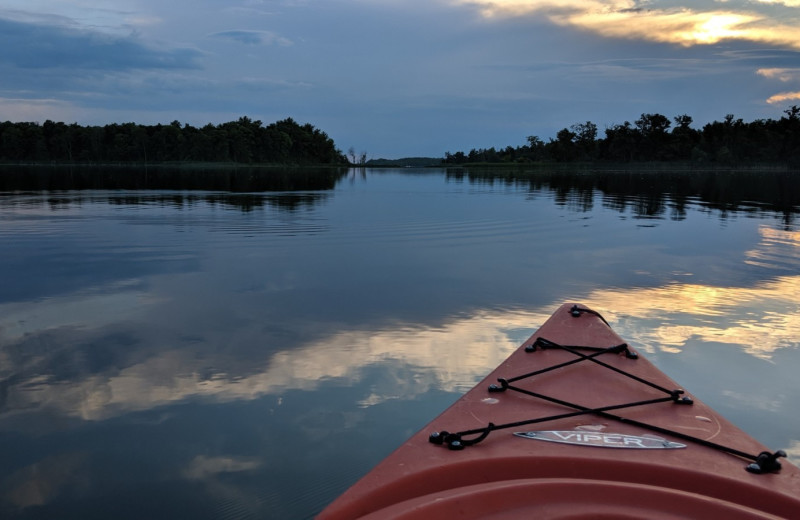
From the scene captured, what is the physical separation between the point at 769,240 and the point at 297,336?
13.0 meters

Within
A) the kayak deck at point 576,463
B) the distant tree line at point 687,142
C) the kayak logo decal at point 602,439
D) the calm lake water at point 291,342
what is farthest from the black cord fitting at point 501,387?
the distant tree line at point 687,142

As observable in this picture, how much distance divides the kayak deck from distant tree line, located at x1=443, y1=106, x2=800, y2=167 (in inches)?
4275

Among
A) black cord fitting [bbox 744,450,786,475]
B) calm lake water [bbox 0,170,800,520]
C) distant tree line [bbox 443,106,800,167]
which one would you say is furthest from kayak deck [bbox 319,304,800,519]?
distant tree line [bbox 443,106,800,167]

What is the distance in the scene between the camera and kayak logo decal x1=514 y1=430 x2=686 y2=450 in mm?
2978

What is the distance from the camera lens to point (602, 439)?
10.0 feet

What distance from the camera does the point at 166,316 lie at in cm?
718

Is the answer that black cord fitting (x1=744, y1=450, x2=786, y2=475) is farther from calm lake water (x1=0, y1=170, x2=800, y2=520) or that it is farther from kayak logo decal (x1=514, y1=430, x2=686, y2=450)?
calm lake water (x1=0, y1=170, x2=800, y2=520)

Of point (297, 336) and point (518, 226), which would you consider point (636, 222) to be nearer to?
point (518, 226)

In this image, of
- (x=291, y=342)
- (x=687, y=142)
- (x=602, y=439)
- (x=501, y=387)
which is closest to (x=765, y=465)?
(x=602, y=439)

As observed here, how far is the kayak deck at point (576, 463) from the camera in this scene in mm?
2447

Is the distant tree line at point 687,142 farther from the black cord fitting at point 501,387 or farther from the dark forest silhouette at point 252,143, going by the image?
the black cord fitting at point 501,387

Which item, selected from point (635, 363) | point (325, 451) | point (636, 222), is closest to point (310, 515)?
point (325, 451)

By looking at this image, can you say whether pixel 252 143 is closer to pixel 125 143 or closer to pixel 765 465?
pixel 125 143

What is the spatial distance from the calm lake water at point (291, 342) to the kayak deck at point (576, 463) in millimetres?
1043
